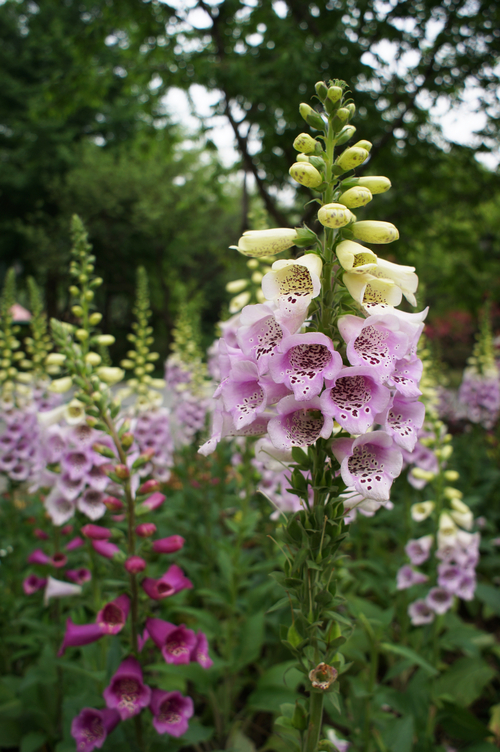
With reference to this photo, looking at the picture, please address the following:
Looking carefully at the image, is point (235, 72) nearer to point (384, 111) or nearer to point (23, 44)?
point (384, 111)

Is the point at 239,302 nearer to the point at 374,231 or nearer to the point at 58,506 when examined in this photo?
the point at 58,506

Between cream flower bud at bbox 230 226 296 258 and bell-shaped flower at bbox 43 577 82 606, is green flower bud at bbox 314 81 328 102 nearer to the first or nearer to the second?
cream flower bud at bbox 230 226 296 258

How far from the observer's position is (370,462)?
1273 millimetres

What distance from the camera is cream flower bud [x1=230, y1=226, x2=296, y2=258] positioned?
139 centimetres

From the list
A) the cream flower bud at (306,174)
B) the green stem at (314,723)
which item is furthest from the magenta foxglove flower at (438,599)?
the cream flower bud at (306,174)

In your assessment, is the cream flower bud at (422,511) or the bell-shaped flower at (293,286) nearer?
the bell-shaped flower at (293,286)

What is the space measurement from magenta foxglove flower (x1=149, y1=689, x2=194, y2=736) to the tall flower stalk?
601 millimetres

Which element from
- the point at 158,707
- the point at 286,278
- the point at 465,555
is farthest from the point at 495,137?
the point at 158,707

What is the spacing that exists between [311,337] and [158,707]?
1.55 metres

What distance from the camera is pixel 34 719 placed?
2619mm

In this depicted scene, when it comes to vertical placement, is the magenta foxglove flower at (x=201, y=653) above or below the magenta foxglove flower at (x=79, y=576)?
above

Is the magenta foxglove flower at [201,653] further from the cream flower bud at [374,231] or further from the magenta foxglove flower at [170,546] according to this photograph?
the cream flower bud at [374,231]

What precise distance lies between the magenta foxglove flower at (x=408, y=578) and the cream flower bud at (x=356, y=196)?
2.44 m

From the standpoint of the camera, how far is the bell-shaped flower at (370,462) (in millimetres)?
1170
